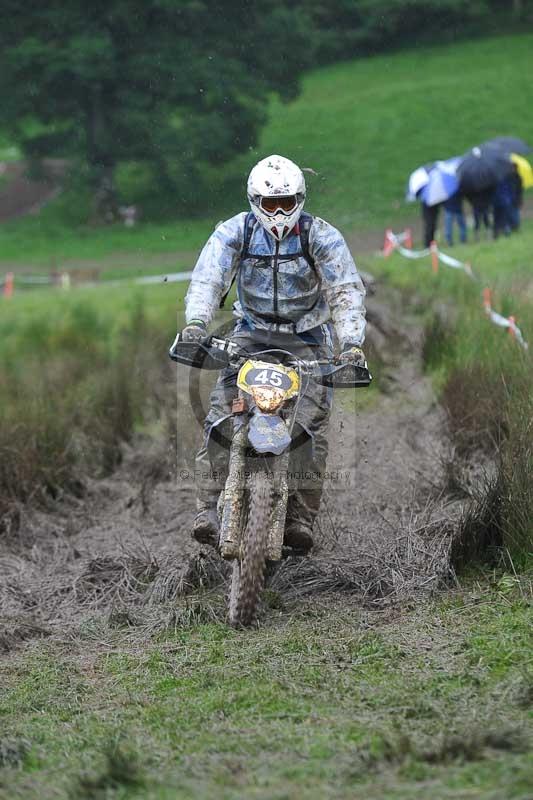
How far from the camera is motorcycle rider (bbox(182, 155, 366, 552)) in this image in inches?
277

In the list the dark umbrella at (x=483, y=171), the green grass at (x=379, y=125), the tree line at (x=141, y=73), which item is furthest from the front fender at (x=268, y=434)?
the tree line at (x=141, y=73)

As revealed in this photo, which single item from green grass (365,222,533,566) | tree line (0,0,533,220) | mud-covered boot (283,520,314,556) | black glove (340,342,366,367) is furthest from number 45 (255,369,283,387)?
tree line (0,0,533,220)

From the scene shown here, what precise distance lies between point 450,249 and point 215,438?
543 inches

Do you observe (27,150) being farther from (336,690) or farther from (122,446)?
(336,690)

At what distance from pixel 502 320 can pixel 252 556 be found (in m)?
6.43

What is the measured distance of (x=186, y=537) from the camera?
870 centimetres

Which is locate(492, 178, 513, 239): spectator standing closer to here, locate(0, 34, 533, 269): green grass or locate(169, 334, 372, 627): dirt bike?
locate(0, 34, 533, 269): green grass

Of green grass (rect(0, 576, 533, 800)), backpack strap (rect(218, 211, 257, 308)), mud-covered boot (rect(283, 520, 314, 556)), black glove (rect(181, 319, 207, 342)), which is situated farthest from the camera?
backpack strap (rect(218, 211, 257, 308))

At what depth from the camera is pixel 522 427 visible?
22.8 ft

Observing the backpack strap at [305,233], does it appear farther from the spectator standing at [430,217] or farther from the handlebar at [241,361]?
the spectator standing at [430,217]

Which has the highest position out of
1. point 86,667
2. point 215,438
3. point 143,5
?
point 143,5

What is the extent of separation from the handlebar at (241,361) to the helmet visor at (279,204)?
686 millimetres

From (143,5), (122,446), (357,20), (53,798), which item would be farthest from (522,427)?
(357,20)

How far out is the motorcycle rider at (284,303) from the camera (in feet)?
23.1
